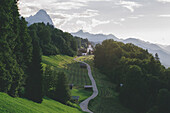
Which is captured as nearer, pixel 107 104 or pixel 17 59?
pixel 17 59

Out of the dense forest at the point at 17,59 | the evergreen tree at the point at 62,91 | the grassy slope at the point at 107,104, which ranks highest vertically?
the dense forest at the point at 17,59

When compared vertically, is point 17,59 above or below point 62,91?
above

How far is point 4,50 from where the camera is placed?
22.9 metres

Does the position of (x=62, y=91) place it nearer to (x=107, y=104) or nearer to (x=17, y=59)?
(x=17, y=59)

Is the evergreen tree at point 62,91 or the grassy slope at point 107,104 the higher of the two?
the evergreen tree at point 62,91

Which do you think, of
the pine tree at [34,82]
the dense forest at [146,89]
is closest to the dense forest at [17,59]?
the pine tree at [34,82]

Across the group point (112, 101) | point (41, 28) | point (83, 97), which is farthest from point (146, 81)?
point (41, 28)

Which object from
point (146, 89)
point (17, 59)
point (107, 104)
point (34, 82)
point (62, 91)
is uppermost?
point (17, 59)

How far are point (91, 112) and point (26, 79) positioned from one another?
17.9m

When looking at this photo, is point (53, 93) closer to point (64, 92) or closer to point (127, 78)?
point (64, 92)

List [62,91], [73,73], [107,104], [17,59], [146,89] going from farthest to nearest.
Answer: [73,73], [146,89], [107,104], [62,91], [17,59]

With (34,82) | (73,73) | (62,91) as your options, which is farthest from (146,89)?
(73,73)

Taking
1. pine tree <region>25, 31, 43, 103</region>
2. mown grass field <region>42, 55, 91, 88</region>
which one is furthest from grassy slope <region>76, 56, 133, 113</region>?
pine tree <region>25, 31, 43, 103</region>

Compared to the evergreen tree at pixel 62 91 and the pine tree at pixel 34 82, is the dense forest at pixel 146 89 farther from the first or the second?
the pine tree at pixel 34 82
